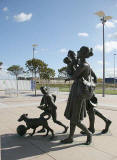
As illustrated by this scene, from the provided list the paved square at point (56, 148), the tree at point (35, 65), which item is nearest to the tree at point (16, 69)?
the tree at point (35, 65)

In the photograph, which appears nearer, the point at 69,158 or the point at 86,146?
the point at 69,158

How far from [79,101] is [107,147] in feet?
3.56

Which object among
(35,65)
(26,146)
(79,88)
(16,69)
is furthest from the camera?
(16,69)

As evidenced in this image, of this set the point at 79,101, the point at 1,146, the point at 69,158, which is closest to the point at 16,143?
the point at 1,146

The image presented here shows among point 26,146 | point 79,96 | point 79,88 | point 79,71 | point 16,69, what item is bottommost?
point 26,146

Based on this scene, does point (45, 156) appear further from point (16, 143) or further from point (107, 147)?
point (107, 147)

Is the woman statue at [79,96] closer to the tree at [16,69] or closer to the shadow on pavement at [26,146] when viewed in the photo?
the shadow on pavement at [26,146]

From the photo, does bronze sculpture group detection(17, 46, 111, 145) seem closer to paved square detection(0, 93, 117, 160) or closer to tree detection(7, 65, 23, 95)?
paved square detection(0, 93, 117, 160)

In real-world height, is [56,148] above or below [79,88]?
below

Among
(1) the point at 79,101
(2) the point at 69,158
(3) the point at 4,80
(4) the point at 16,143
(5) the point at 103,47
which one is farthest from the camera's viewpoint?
(3) the point at 4,80

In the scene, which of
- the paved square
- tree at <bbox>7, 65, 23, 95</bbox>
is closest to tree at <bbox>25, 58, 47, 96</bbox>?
the paved square

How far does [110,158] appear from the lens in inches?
119

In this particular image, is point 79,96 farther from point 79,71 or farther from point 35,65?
point 35,65

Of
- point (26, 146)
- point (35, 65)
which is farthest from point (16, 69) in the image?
point (26, 146)
